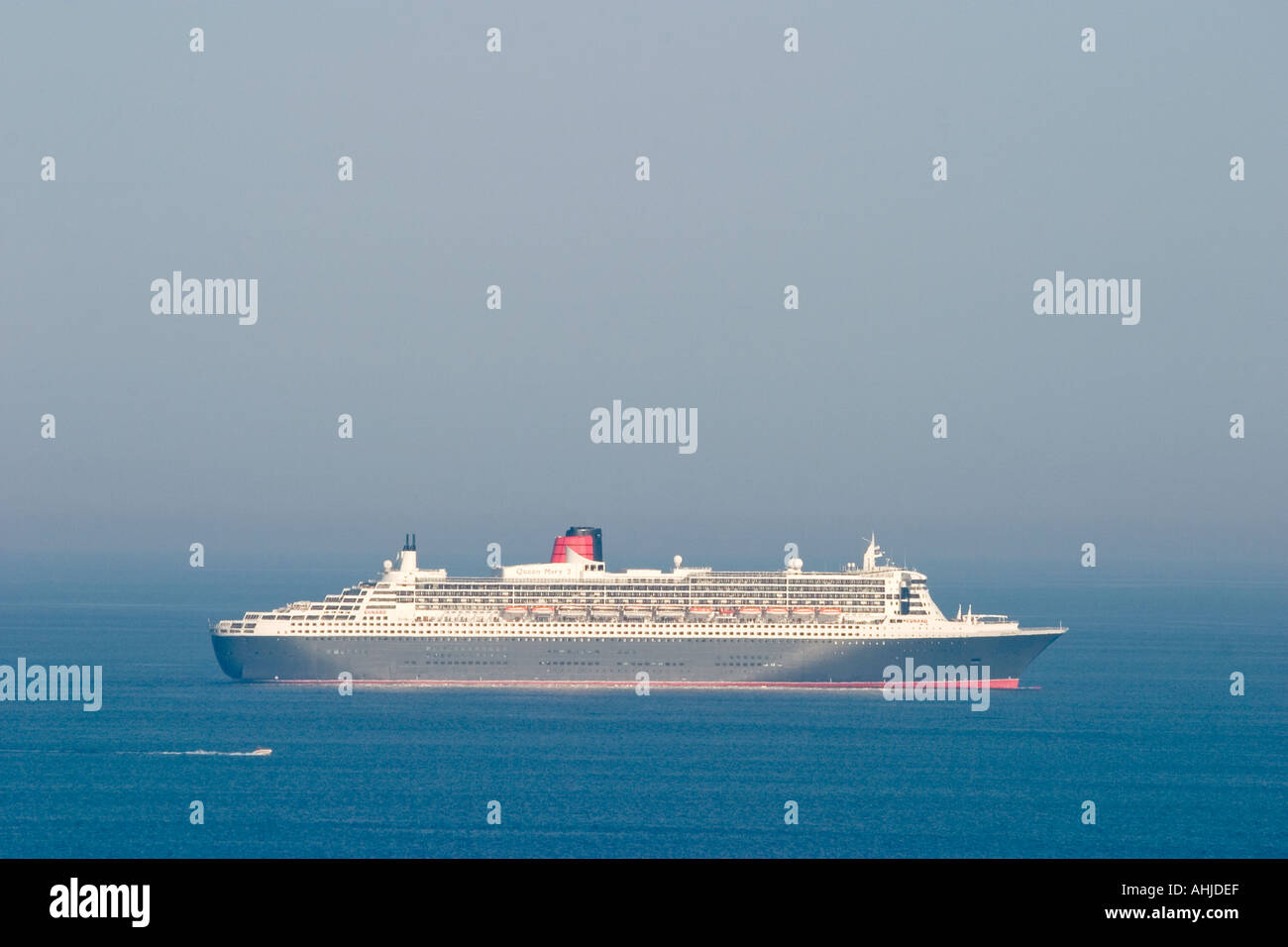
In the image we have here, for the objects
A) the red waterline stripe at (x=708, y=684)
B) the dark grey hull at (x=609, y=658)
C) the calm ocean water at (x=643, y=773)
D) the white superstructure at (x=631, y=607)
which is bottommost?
the calm ocean water at (x=643, y=773)

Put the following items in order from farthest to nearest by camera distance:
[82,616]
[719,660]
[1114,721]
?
[82,616]
[719,660]
[1114,721]

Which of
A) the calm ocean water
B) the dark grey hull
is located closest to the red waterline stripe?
the dark grey hull

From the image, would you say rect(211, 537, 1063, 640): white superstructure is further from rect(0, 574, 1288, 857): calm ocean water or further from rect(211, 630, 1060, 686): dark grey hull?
rect(0, 574, 1288, 857): calm ocean water

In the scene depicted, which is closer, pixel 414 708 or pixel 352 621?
pixel 414 708

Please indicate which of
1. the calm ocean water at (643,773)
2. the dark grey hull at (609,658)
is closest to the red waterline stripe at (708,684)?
the dark grey hull at (609,658)

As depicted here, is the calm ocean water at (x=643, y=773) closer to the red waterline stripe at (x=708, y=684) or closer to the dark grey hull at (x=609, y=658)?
the red waterline stripe at (x=708, y=684)
